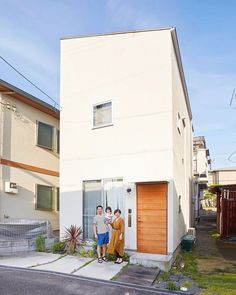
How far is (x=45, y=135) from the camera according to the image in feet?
50.8

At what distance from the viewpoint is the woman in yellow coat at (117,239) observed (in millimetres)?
9812

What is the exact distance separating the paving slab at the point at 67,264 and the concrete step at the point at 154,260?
1378mm

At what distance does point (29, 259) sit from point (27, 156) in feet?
17.4

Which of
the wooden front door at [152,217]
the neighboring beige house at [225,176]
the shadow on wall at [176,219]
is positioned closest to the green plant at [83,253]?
the wooden front door at [152,217]

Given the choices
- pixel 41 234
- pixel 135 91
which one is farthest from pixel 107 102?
pixel 41 234

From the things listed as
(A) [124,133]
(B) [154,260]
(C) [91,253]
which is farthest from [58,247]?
(A) [124,133]

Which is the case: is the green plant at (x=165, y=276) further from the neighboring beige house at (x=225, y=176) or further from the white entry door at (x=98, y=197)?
the neighboring beige house at (x=225, y=176)

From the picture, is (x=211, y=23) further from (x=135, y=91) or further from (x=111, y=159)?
(x=111, y=159)

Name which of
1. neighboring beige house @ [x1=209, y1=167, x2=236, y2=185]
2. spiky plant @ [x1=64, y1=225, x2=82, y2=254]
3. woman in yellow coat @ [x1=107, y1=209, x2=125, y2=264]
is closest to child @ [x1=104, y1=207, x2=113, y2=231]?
woman in yellow coat @ [x1=107, y1=209, x2=125, y2=264]

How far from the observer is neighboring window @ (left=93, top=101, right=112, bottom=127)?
38.2ft

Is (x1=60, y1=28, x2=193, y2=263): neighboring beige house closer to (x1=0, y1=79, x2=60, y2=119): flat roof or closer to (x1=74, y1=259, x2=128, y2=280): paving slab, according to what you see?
(x1=74, y1=259, x2=128, y2=280): paving slab

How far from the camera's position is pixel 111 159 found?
11.3 meters

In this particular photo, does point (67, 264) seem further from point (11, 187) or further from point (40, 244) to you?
point (11, 187)

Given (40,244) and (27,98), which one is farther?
(27,98)
